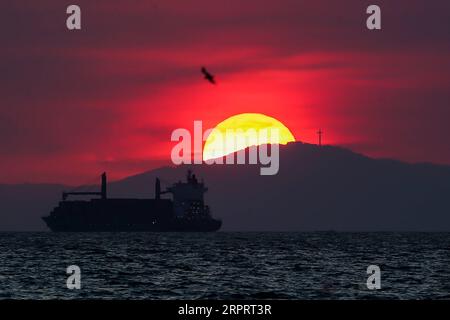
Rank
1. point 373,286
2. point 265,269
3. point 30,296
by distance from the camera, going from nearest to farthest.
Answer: point 30,296, point 373,286, point 265,269

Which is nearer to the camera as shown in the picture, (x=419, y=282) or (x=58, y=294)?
(x=58, y=294)

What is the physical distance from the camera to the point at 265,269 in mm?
79812

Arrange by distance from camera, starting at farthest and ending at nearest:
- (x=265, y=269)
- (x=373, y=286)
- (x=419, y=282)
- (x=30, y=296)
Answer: (x=265, y=269) → (x=419, y=282) → (x=373, y=286) → (x=30, y=296)

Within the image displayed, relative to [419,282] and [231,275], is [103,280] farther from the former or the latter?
[419,282]

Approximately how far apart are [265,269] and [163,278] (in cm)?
1531
